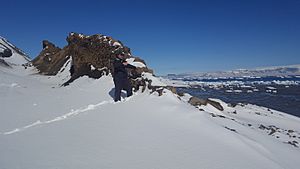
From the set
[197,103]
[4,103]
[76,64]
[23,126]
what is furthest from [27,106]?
[76,64]

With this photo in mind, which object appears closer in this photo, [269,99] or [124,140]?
[124,140]

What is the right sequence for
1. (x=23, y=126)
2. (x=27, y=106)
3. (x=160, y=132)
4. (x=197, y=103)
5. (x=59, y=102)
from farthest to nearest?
(x=197, y=103) → (x=59, y=102) → (x=27, y=106) → (x=23, y=126) → (x=160, y=132)

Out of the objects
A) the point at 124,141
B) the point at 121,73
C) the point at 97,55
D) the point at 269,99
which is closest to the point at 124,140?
the point at 124,141

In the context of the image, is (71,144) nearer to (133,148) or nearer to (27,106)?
(133,148)

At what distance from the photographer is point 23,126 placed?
7000 mm

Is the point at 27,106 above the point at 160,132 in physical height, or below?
above

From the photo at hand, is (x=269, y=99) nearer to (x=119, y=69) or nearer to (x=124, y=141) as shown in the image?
(x=119, y=69)

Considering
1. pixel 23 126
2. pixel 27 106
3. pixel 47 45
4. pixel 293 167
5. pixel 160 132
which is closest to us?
pixel 293 167

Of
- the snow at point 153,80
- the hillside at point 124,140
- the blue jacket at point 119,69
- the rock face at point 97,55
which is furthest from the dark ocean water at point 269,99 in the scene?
the hillside at point 124,140

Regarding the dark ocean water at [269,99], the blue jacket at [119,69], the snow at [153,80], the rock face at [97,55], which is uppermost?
the rock face at [97,55]

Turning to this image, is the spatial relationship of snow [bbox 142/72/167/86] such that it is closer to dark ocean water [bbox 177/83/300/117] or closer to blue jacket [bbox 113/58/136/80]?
blue jacket [bbox 113/58/136/80]

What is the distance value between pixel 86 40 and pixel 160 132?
1590 centimetres

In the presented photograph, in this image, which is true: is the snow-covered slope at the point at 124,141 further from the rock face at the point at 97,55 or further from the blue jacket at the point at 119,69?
the rock face at the point at 97,55

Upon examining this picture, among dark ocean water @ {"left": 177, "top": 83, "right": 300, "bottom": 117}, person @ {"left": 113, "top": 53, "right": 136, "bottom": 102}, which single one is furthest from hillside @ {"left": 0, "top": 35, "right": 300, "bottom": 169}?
dark ocean water @ {"left": 177, "top": 83, "right": 300, "bottom": 117}
